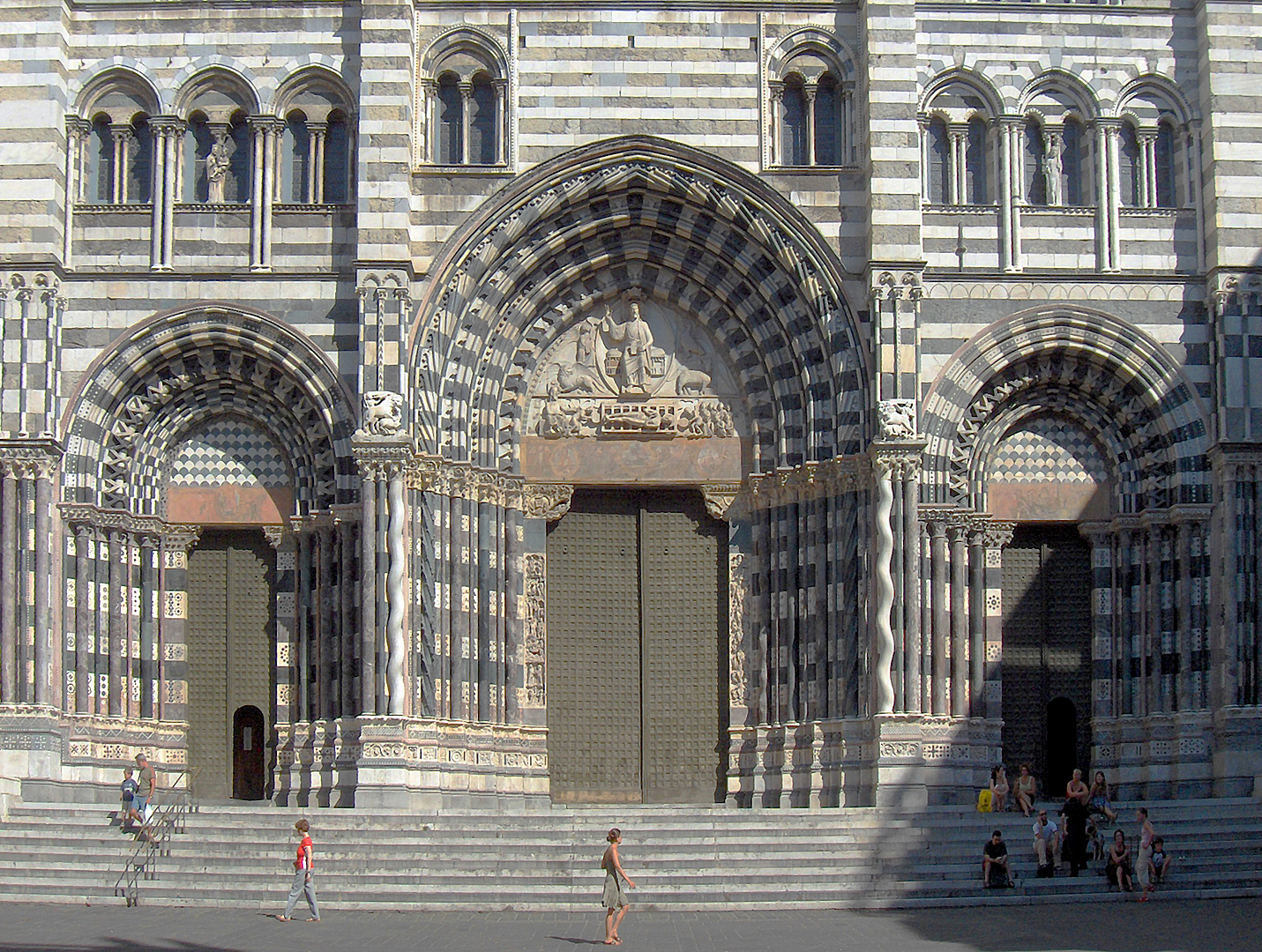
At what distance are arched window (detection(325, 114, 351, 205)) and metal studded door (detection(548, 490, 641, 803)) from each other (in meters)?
6.57

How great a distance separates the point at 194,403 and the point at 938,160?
1332 centimetres

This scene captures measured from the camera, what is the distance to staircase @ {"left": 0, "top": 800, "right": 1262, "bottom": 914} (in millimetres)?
25156

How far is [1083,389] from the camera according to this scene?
106 feet

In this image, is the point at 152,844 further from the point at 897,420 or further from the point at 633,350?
the point at 897,420

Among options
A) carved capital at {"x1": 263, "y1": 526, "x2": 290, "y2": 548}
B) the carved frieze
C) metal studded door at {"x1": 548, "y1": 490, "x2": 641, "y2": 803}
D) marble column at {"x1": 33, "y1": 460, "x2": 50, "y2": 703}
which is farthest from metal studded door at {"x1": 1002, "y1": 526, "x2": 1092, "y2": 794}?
marble column at {"x1": 33, "y1": 460, "x2": 50, "y2": 703}

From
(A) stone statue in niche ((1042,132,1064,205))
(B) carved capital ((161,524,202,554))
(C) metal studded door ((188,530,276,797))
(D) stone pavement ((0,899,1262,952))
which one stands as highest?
(A) stone statue in niche ((1042,132,1064,205))

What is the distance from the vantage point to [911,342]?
30750mm

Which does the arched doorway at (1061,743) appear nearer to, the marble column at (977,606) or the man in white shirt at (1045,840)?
the marble column at (977,606)

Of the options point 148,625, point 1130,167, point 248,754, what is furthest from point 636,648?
point 1130,167

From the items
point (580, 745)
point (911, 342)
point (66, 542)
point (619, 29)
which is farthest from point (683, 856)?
point (619, 29)

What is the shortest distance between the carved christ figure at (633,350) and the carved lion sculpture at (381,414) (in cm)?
449

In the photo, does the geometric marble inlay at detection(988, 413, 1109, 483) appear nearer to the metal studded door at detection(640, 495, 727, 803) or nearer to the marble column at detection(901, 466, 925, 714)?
the marble column at detection(901, 466, 925, 714)

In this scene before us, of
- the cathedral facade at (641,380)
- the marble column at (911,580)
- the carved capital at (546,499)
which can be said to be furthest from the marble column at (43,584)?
the marble column at (911,580)

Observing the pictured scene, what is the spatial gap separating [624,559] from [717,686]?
8.88ft
